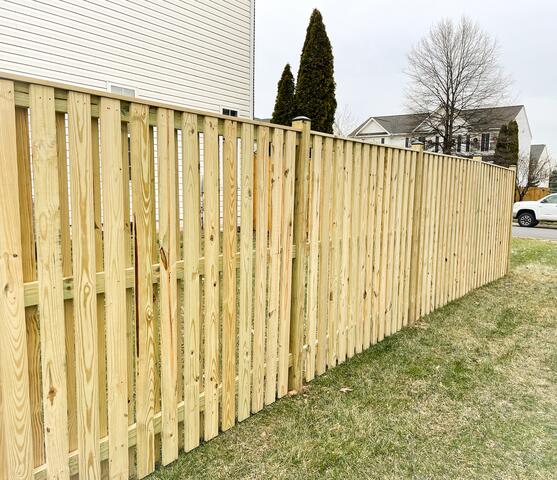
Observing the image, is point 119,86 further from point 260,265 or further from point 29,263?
point 29,263

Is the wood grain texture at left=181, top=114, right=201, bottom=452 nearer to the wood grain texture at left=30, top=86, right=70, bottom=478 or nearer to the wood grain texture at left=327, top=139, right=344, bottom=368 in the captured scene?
the wood grain texture at left=30, top=86, right=70, bottom=478

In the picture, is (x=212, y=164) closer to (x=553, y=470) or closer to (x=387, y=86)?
(x=553, y=470)

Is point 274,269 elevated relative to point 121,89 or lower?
lower

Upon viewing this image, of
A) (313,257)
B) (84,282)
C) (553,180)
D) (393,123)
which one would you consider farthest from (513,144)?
(84,282)

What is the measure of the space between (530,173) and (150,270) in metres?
30.9

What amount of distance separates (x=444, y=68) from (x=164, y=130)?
25962 mm

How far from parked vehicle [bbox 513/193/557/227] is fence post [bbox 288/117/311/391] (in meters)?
18.5

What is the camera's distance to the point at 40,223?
159 centimetres

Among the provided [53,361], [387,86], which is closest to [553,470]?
[53,361]

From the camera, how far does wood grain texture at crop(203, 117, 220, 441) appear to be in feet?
7.22

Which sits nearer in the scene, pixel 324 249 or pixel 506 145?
pixel 324 249

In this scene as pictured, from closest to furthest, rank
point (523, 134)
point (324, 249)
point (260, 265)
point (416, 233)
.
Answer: point (260, 265) < point (324, 249) < point (416, 233) < point (523, 134)

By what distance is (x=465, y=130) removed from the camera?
25.2m

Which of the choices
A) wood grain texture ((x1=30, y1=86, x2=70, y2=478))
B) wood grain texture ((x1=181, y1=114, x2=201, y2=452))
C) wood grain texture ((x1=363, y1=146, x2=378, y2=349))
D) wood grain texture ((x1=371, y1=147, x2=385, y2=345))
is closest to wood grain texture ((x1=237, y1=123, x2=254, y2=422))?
wood grain texture ((x1=181, y1=114, x2=201, y2=452))
